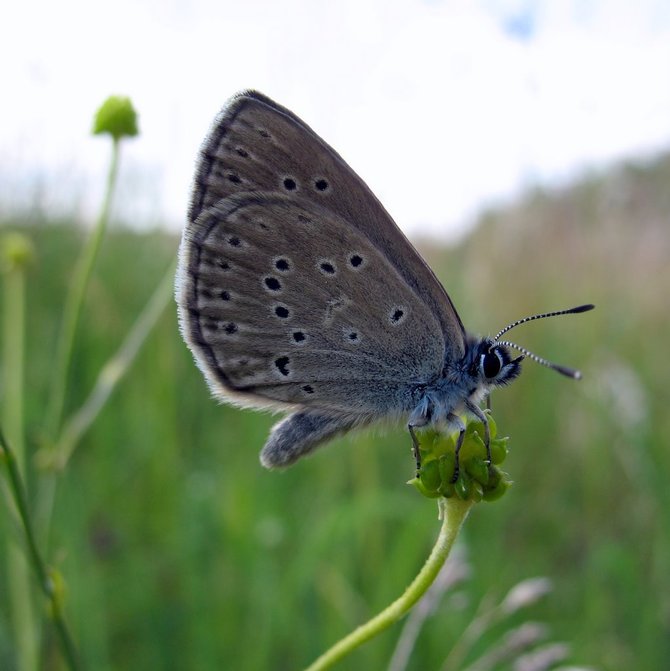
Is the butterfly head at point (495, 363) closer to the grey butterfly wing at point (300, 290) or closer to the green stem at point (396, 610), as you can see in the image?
the grey butterfly wing at point (300, 290)

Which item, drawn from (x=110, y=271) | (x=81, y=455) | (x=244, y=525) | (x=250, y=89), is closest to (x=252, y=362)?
(x=250, y=89)

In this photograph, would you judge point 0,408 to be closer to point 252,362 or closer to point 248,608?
point 248,608

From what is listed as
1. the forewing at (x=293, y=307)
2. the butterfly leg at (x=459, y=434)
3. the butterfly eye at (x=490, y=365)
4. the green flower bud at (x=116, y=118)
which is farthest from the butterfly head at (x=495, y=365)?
the green flower bud at (x=116, y=118)

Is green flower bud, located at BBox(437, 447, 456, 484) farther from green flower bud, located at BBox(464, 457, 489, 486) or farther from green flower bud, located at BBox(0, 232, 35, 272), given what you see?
green flower bud, located at BBox(0, 232, 35, 272)

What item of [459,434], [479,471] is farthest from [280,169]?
[479,471]

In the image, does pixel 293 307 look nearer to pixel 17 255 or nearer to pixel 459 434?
pixel 459 434

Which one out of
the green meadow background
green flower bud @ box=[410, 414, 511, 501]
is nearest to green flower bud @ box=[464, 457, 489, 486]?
green flower bud @ box=[410, 414, 511, 501]

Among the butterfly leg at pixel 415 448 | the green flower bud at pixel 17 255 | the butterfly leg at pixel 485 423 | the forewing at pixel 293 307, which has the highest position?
the green flower bud at pixel 17 255
